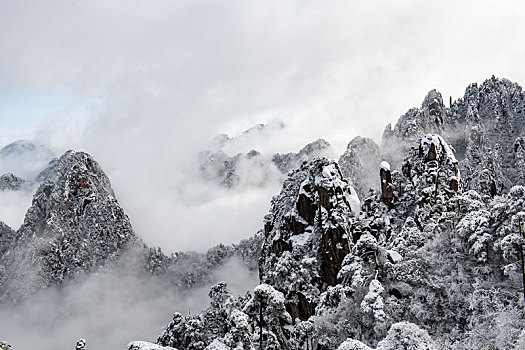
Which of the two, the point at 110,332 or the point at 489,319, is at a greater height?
the point at 110,332

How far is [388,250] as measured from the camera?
36.0 m

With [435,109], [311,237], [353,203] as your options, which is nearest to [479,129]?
[435,109]

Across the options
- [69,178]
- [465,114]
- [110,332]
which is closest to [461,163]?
[465,114]

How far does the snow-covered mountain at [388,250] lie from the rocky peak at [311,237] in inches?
7.0

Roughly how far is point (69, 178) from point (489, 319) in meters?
162

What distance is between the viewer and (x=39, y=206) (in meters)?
162

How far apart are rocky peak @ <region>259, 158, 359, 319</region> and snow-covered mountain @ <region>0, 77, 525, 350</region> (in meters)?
0.18

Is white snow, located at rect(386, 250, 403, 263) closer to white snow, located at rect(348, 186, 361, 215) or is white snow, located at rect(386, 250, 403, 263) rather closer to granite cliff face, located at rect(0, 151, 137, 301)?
white snow, located at rect(348, 186, 361, 215)

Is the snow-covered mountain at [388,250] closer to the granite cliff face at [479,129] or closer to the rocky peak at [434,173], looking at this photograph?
the rocky peak at [434,173]

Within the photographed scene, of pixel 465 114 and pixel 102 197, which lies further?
pixel 102 197

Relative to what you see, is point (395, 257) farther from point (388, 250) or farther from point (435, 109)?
point (435, 109)

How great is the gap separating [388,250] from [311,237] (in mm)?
25671

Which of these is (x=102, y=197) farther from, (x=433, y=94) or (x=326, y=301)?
(x=326, y=301)

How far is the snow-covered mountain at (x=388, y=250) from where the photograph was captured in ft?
84.0
